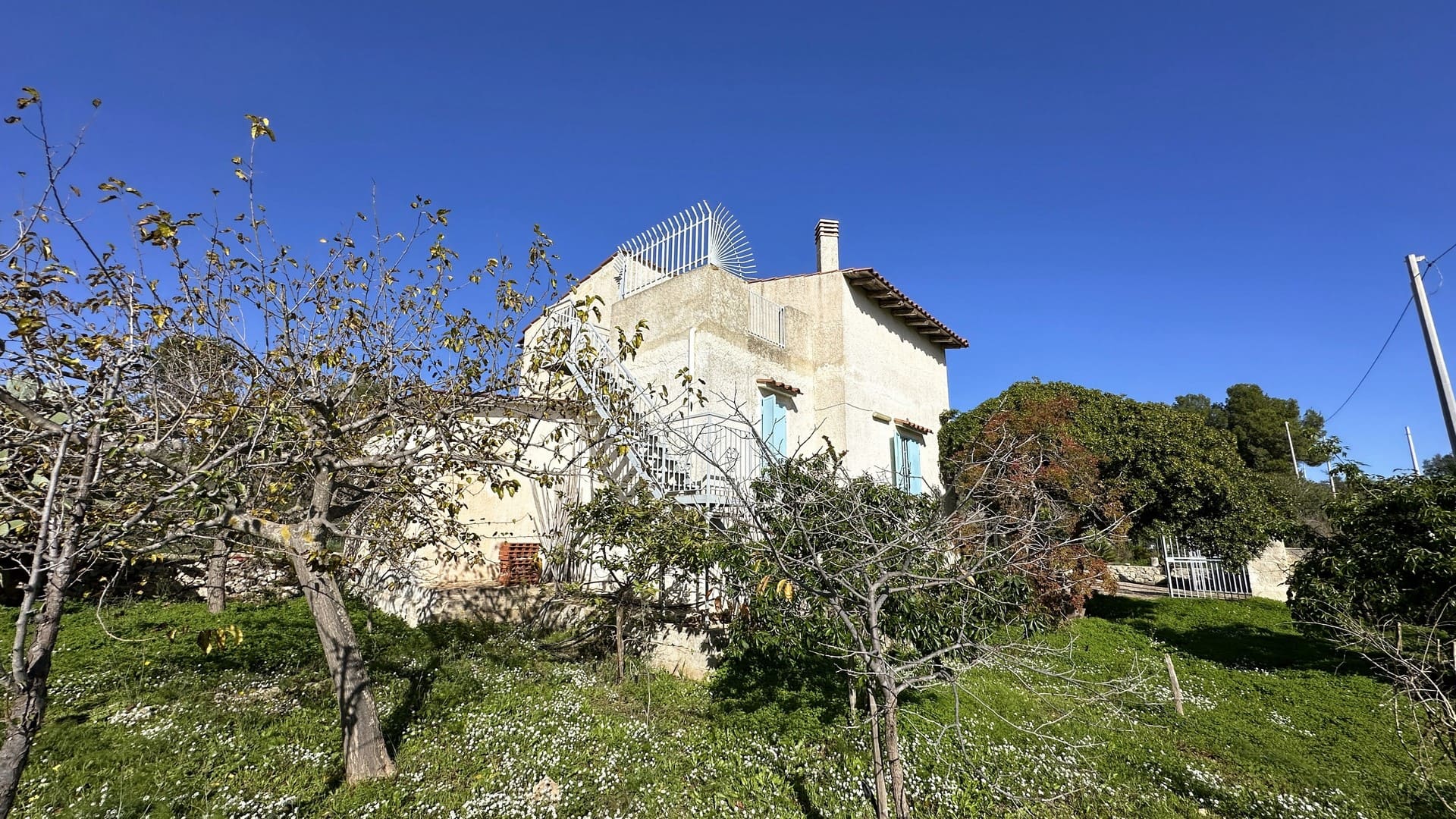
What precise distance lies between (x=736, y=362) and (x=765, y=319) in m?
1.70

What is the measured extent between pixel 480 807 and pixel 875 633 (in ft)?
10.3

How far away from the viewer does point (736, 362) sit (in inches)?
433

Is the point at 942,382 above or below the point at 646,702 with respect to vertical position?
above

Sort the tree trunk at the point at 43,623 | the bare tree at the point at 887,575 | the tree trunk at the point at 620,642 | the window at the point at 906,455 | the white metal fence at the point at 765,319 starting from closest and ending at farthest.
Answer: the tree trunk at the point at 43,623 < the bare tree at the point at 887,575 < the tree trunk at the point at 620,642 < the white metal fence at the point at 765,319 < the window at the point at 906,455

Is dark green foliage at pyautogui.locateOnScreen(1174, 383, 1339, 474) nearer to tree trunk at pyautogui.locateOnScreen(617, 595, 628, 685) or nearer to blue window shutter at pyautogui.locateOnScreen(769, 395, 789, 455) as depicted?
blue window shutter at pyautogui.locateOnScreen(769, 395, 789, 455)

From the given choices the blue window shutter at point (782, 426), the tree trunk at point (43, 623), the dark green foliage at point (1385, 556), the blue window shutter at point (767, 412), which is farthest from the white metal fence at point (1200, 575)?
the tree trunk at point (43, 623)

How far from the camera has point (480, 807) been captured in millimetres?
4336

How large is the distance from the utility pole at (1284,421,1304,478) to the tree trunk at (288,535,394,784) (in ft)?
130

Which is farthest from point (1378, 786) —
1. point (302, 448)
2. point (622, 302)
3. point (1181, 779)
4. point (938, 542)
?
point (622, 302)

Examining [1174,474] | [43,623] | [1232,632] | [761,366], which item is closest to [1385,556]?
[1232,632]

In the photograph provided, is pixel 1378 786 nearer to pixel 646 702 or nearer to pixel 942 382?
pixel 646 702

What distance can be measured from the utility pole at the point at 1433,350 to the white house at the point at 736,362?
6764 mm

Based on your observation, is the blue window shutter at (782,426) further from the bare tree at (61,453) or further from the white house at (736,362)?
the bare tree at (61,453)

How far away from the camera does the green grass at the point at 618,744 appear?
14.6 feet
